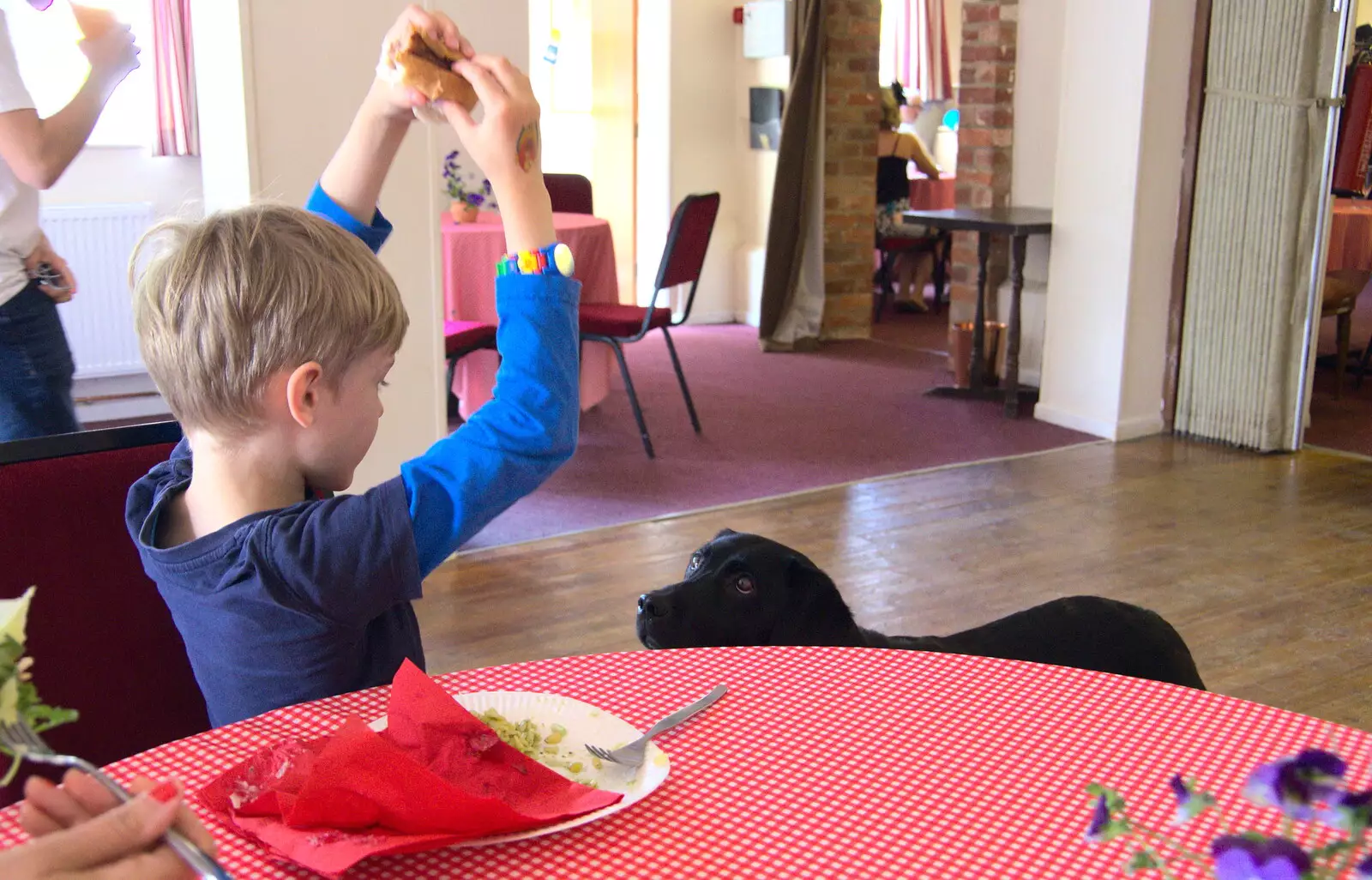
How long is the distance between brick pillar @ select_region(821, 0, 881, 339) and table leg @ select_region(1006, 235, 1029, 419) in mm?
1673

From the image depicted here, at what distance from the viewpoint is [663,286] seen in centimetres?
456

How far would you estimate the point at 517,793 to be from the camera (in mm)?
893

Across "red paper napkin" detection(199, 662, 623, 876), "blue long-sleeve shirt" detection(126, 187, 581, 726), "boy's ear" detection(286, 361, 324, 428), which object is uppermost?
"boy's ear" detection(286, 361, 324, 428)

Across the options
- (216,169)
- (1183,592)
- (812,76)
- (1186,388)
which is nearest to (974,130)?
(812,76)

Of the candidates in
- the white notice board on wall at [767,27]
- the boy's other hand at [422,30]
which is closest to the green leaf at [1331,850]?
the boy's other hand at [422,30]

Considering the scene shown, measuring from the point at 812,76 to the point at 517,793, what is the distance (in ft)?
20.2

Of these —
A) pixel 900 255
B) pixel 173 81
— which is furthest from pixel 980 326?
pixel 173 81

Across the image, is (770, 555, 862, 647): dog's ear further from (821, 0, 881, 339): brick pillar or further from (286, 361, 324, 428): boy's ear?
(821, 0, 881, 339): brick pillar

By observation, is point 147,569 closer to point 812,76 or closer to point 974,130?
point 974,130

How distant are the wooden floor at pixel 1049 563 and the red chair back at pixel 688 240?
3.30ft

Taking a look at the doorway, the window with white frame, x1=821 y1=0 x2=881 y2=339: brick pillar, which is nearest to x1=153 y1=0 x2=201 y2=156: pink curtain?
the window with white frame

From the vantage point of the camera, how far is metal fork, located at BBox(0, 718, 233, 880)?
0.49 metres

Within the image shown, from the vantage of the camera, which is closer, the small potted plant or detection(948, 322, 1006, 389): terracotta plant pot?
the small potted plant

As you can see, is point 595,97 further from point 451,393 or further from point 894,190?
point 451,393
